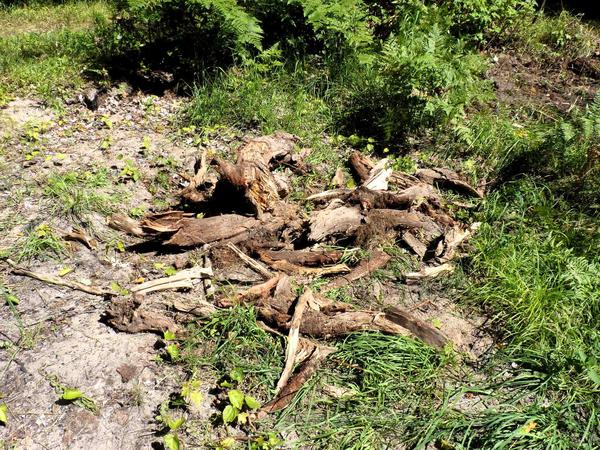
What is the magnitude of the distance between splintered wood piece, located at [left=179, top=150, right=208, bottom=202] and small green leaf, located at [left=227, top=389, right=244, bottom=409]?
1859mm

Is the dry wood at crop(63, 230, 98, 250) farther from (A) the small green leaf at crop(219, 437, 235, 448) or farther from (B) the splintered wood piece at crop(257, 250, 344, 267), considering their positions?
(A) the small green leaf at crop(219, 437, 235, 448)

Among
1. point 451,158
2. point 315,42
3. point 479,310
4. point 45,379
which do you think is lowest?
point 45,379

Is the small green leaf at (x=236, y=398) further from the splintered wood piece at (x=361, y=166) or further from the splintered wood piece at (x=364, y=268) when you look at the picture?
the splintered wood piece at (x=361, y=166)

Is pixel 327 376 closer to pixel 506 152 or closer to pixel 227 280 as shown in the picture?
pixel 227 280

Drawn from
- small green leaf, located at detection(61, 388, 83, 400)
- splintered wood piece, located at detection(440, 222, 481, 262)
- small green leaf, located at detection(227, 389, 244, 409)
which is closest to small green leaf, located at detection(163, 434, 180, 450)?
small green leaf, located at detection(227, 389, 244, 409)

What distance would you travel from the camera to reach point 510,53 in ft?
22.9

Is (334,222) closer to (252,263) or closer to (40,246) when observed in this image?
(252,263)

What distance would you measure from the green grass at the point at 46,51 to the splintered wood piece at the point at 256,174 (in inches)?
103

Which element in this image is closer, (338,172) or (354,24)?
(338,172)

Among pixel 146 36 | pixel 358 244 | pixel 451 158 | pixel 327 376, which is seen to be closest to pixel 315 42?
pixel 146 36

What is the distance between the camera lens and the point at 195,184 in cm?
443

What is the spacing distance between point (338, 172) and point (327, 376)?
7.17 feet

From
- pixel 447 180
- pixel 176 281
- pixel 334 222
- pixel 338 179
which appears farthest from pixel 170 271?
pixel 447 180

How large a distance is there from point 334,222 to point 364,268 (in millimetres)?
422
